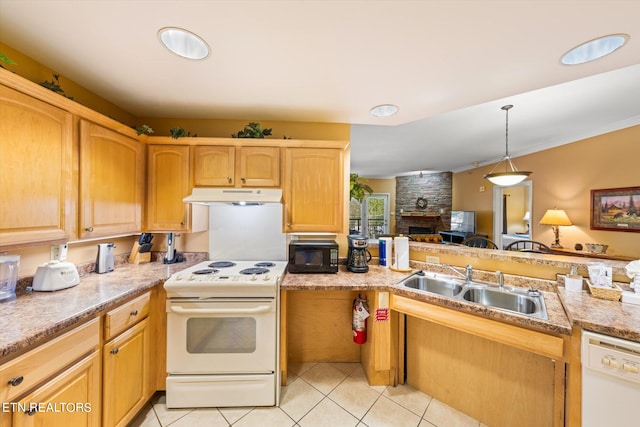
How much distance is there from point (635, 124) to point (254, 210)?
5.06m

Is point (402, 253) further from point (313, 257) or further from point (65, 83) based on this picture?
point (65, 83)

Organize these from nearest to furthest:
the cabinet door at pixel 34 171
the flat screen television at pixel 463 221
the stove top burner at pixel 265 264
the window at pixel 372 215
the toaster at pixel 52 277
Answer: the cabinet door at pixel 34 171 → the toaster at pixel 52 277 → the stove top burner at pixel 265 264 → the flat screen television at pixel 463 221 → the window at pixel 372 215

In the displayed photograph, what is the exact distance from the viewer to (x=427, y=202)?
7.65 m

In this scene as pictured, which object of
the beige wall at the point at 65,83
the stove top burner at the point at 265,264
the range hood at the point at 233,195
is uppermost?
the beige wall at the point at 65,83

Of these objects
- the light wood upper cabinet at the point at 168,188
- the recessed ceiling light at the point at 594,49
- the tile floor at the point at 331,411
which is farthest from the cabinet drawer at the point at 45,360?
the recessed ceiling light at the point at 594,49

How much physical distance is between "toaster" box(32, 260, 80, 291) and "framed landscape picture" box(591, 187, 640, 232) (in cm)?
597

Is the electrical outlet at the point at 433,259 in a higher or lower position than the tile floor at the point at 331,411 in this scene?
higher

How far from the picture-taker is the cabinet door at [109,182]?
1583mm

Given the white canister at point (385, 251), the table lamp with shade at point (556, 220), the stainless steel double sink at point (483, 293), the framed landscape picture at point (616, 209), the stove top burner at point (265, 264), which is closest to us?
the stainless steel double sink at point (483, 293)

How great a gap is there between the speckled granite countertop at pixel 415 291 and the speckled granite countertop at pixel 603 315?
2.1 inches

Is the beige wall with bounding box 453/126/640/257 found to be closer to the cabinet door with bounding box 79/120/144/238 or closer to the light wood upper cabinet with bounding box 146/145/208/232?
the light wood upper cabinet with bounding box 146/145/208/232

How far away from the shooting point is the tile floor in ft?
5.32

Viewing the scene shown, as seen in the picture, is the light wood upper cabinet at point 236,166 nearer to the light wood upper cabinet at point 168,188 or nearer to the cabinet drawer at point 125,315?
the light wood upper cabinet at point 168,188

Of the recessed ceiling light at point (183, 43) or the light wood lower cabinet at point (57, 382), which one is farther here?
the recessed ceiling light at point (183, 43)
